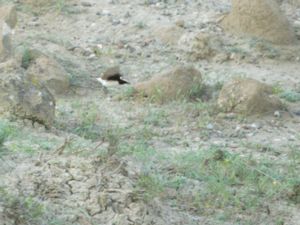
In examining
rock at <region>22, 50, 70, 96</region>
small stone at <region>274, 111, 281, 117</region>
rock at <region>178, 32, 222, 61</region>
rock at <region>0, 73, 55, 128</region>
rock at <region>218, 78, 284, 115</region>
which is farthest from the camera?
rock at <region>178, 32, 222, 61</region>

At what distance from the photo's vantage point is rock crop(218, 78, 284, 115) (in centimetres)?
692

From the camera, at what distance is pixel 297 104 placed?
742 cm

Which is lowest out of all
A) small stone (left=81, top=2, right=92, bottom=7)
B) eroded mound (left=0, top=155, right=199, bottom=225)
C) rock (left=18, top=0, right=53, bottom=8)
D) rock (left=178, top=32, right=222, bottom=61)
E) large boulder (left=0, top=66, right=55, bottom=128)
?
small stone (left=81, top=2, right=92, bottom=7)

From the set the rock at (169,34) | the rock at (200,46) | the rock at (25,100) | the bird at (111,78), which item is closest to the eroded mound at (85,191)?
the rock at (25,100)

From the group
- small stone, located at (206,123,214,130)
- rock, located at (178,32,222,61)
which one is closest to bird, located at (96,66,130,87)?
rock, located at (178,32,222,61)

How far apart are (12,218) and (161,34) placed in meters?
5.25

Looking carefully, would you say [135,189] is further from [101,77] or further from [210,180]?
[101,77]

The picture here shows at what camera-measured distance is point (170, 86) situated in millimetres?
7152

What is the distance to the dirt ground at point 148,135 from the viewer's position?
4.09 meters

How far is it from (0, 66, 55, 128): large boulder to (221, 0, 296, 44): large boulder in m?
3.33

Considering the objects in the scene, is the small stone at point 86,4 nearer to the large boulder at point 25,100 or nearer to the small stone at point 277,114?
the small stone at point 277,114

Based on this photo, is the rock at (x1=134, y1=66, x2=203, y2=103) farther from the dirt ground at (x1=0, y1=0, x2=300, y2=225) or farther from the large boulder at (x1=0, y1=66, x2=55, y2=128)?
the large boulder at (x1=0, y1=66, x2=55, y2=128)

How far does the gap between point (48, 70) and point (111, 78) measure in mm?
599

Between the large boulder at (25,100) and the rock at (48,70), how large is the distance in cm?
131
